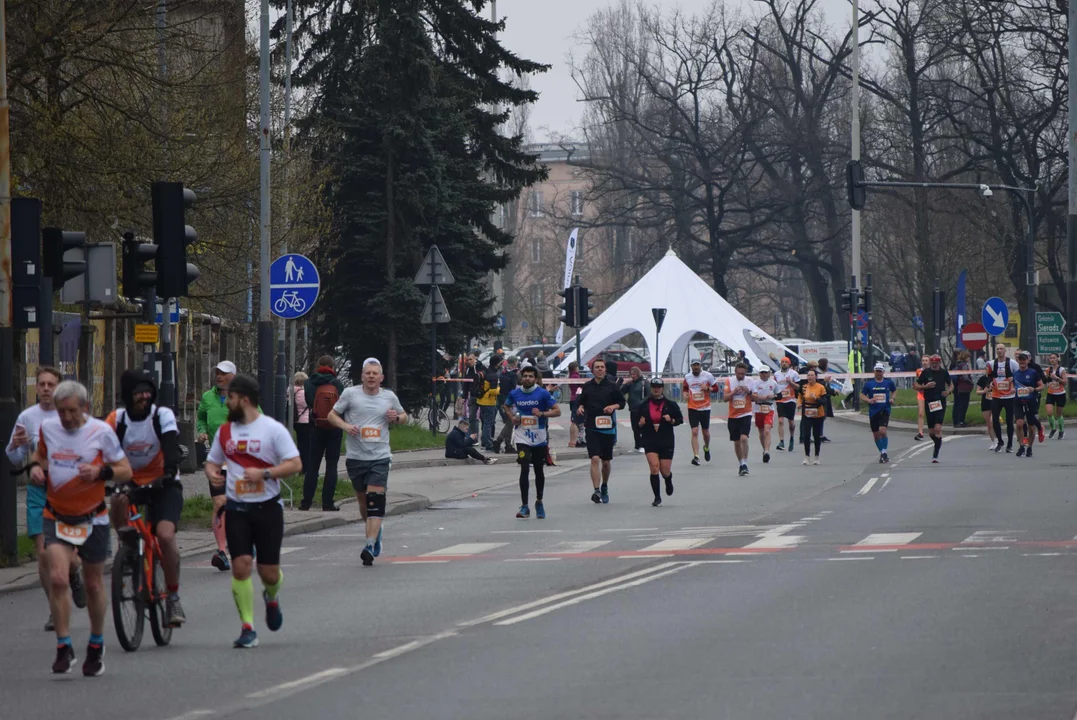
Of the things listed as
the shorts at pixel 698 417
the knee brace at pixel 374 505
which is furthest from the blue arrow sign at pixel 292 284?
the shorts at pixel 698 417

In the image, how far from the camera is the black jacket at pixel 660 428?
22750 millimetres

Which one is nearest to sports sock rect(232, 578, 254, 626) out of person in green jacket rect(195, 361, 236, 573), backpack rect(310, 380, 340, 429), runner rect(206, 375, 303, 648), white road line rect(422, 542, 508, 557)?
runner rect(206, 375, 303, 648)

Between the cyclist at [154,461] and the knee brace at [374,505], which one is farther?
the knee brace at [374,505]

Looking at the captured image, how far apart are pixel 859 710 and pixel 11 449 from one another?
18.9ft

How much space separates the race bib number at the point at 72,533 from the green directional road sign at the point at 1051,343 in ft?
103

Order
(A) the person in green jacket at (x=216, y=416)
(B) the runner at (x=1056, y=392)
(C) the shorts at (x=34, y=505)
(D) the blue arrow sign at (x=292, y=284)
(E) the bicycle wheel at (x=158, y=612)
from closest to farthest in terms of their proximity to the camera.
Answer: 1. (E) the bicycle wheel at (x=158, y=612)
2. (C) the shorts at (x=34, y=505)
3. (A) the person in green jacket at (x=216, y=416)
4. (D) the blue arrow sign at (x=292, y=284)
5. (B) the runner at (x=1056, y=392)

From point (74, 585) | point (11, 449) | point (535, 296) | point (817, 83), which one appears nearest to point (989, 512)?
point (74, 585)

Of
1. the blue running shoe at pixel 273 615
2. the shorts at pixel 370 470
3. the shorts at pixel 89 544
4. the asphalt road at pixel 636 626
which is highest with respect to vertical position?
the shorts at pixel 370 470

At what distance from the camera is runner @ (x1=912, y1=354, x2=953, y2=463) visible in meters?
29.8

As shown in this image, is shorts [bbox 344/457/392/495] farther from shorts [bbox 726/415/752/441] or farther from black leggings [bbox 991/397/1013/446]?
black leggings [bbox 991/397/1013/446]

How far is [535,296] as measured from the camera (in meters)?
104

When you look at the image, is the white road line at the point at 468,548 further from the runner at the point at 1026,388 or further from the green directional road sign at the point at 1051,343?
the green directional road sign at the point at 1051,343

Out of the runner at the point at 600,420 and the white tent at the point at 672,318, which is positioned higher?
the white tent at the point at 672,318

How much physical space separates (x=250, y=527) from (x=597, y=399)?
12149mm
